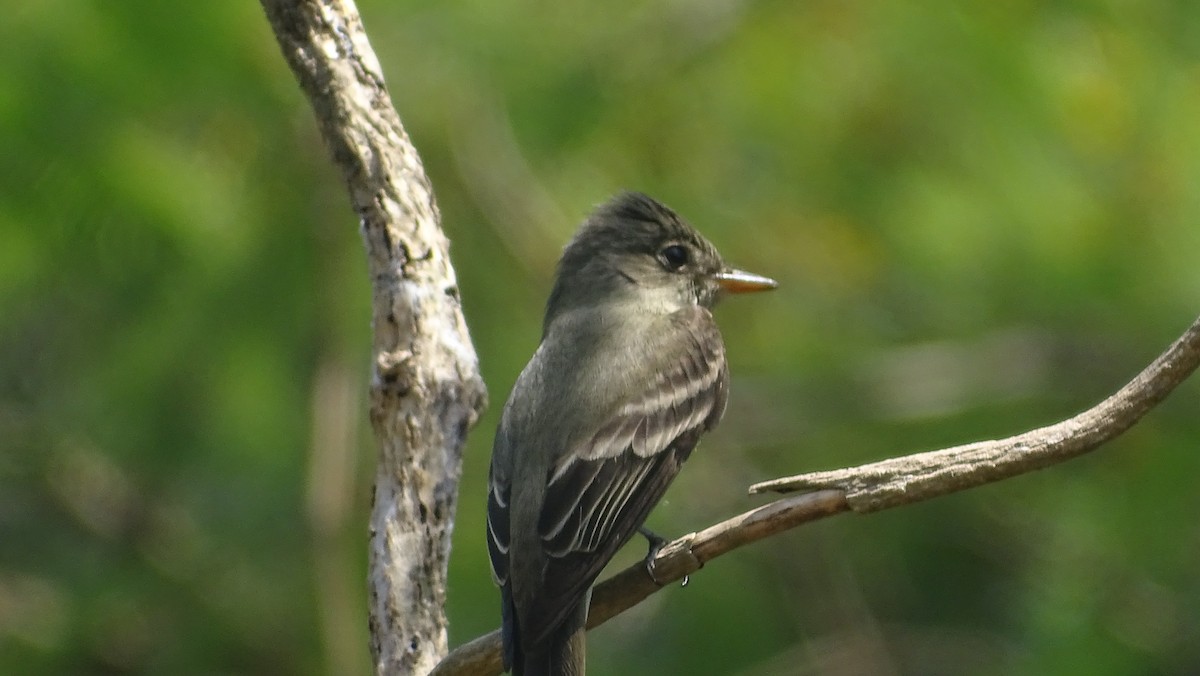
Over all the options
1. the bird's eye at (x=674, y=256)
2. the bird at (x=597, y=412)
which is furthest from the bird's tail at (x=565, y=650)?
the bird's eye at (x=674, y=256)

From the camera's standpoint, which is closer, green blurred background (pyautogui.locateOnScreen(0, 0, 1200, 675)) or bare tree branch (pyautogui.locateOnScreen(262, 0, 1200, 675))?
bare tree branch (pyautogui.locateOnScreen(262, 0, 1200, 675))

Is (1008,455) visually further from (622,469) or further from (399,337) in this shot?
(399,337)

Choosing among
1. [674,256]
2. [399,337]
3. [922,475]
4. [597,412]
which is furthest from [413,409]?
[674,256]

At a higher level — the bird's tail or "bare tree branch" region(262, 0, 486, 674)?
"bare tree branch" region(262, 0, 486, 674)

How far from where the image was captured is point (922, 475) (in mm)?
2805

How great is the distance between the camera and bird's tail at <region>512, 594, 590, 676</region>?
326cm

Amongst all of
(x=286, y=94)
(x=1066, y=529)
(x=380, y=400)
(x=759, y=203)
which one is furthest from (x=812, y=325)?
(x=380, y=400)

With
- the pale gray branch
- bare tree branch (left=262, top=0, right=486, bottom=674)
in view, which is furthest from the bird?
the pale gray branch

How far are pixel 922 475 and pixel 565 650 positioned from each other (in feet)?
3.06

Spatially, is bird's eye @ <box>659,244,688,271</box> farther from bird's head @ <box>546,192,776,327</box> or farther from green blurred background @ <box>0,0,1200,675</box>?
green blurred background @ <box>0,0,1200,675</box>

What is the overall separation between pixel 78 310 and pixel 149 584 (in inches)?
39.5

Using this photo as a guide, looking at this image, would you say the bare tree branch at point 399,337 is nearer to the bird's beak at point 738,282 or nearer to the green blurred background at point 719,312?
the green blurred background at point 719,312

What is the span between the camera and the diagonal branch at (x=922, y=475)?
2633 millimetres

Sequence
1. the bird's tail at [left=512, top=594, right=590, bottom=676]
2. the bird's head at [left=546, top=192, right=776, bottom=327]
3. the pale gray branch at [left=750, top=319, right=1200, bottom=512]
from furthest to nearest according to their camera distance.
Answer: the bird's head at [left=546, top=192, right=776, bottom=327]
the bird's tail at [left=512, top=594, right=590, bottom=676]
the pale gray branch at [left=750, top=319, right=1200, bottom=512]
